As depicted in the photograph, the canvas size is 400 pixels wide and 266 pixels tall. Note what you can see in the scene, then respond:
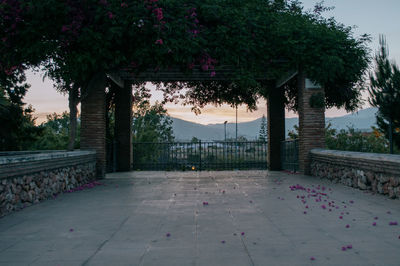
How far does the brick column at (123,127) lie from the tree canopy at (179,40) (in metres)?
3.51

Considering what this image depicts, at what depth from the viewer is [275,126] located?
575 inches

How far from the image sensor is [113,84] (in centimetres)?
1407

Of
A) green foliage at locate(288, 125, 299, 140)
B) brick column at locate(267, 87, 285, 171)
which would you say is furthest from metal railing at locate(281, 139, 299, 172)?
green foliage at locate(288, 125, 299, 140)

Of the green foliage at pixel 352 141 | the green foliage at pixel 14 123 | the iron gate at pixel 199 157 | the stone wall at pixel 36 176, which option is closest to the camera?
the stone wall at pixel 36 176

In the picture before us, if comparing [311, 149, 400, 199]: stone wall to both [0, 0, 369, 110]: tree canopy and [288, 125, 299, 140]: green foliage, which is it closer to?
[0, 0, 369, 110]: tree canopy

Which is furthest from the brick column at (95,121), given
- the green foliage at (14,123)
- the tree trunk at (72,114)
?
the green foliage at (14,123)

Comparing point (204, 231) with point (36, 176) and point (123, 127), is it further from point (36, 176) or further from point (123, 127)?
point (123, 127)

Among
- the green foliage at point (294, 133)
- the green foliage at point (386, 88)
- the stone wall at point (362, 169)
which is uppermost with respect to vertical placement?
the green foliage at point (386, 88)

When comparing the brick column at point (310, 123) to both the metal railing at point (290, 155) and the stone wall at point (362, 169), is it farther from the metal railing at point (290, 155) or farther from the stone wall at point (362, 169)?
the metal railing at point (290, 155)

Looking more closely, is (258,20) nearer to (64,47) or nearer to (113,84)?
(64,47)

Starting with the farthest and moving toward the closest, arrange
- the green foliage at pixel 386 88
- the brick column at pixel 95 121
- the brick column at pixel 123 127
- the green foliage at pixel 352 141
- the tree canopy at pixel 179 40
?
1. the green foliage at pixel 352 141
2. the brick column at pixel 123 127
3. the green foliage at pixel 386 88
4. the brick column at pixel 95 121
5. the tree canopy at pixel 179 40

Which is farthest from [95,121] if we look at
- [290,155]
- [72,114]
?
[290,155]

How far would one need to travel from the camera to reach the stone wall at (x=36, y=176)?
5824mm

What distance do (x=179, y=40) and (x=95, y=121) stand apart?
360 cm
